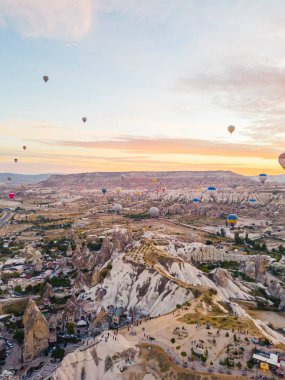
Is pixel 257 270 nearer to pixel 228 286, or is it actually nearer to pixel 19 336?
pixel 228 286

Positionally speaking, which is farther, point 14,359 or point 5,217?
point 5,217

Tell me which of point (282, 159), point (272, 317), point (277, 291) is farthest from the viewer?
point (277, 291)

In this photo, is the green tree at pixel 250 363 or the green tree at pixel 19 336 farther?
the green tree at pixel 19 336

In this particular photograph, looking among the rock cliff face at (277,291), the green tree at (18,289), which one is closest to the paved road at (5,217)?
the green tree at (18,289)

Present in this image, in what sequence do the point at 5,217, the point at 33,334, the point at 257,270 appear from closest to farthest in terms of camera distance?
the point at 33,334 < the point at 257,270 < the point at 5,217

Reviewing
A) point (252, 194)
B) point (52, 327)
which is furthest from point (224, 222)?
point (52, 327)

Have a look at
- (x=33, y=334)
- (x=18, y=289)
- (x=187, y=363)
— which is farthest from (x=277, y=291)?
(x=18, y=289)

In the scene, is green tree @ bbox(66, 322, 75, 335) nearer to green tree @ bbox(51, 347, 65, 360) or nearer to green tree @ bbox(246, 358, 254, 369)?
green tree @ bbox(51, 347, 65, 360)

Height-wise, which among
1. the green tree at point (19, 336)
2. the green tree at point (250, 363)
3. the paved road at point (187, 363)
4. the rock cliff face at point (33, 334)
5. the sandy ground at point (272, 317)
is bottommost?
the sandy ground at point (272, 317)

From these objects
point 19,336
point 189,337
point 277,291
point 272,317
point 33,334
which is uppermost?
point 189,337

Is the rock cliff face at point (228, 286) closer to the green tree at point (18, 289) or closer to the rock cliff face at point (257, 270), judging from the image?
the rock cliff face at point (257, 270)
